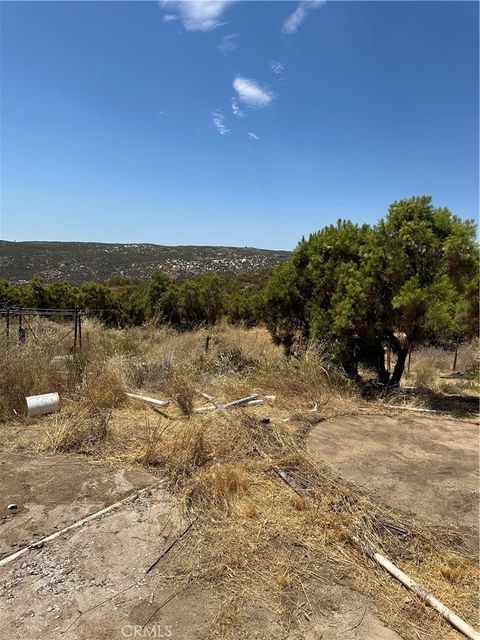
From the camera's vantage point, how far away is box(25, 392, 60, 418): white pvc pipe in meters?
4.92

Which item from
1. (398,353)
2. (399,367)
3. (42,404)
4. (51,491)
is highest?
(398,353)

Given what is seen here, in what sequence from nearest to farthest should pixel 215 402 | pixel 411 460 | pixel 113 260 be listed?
pixel 411 460
pixel 215 402
pixel 113 260

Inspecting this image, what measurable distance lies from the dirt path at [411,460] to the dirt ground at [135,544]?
16mm

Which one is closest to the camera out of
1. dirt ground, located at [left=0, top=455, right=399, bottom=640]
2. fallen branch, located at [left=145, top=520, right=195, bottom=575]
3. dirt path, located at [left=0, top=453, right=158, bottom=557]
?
dirt ground, located at [left=0, top=455, right=399, bottom=640]

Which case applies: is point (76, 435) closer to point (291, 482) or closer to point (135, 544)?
point (135, 544)

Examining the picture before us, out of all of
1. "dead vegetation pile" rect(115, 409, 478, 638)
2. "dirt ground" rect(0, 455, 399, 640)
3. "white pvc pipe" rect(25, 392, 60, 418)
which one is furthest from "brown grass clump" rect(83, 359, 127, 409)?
"dirt ground" rect(0, 455, 399, 640)

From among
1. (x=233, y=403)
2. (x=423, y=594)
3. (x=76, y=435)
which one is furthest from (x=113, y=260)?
(x=423, y=594)

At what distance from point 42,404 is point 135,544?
9.14 feet

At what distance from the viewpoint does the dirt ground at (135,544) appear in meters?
2.13

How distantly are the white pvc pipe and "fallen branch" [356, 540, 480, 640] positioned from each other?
3.69 meters

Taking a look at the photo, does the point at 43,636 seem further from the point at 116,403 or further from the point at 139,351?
the point at 139,351

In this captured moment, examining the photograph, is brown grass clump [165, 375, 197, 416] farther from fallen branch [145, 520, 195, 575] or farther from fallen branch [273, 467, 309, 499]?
fallen branch [145, 520, 195, 575]

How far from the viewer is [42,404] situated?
5.01m

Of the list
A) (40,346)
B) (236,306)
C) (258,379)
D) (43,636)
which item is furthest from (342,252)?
(236,306)
